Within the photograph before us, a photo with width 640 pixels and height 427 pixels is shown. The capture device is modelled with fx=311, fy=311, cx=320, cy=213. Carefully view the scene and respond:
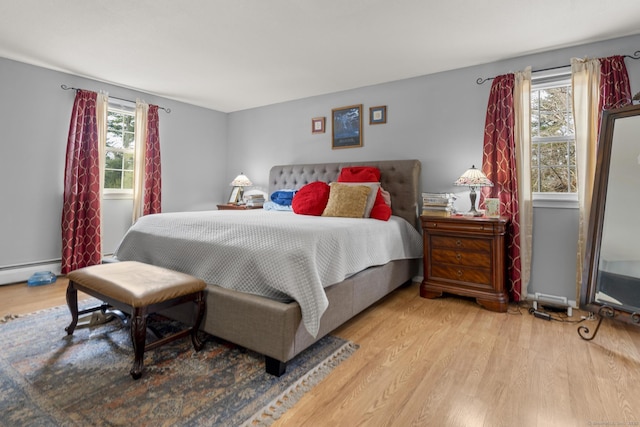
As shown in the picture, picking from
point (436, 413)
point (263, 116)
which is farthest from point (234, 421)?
point (263, 116)

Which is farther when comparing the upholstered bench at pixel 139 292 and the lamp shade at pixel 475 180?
the lamp shade at pixel 475 180

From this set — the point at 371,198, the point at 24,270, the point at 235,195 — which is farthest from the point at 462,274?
the point at 24,270

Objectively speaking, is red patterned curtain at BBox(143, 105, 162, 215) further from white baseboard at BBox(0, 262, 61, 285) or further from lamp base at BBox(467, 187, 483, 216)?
lamp base at BBox(467, 187, 483, 216)

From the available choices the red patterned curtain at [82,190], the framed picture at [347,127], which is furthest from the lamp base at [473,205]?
the red patterned curtain at [82,190]

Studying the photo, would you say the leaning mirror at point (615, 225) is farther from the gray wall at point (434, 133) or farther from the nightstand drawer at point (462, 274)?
the nightstand drawer at point (462, 274)

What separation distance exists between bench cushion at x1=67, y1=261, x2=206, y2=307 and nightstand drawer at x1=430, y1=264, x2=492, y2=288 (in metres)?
2.09

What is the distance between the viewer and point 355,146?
399 cm

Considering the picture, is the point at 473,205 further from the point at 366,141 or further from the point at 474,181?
the point at 366,141

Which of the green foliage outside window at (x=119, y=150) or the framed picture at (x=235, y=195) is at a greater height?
the green foliage outside window at (x=119, y=150)

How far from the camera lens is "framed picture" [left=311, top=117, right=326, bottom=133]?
14.0ft

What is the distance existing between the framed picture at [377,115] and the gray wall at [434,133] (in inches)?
2.0

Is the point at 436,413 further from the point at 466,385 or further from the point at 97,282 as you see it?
the point at 97,282

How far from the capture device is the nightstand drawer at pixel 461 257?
8.89ft

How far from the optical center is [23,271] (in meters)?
3.30
